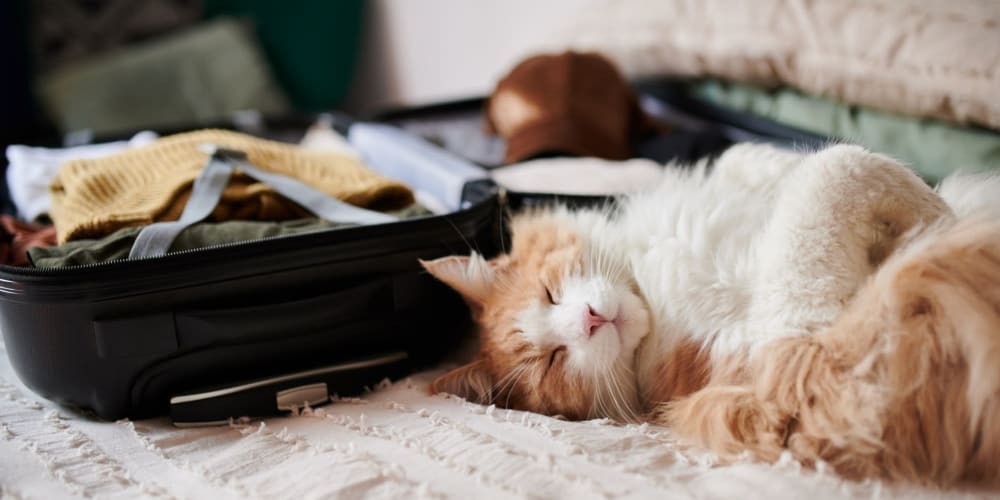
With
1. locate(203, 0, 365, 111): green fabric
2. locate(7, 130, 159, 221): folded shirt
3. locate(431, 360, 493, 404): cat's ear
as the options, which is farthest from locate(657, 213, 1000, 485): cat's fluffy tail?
locate(203, 0, 365, 111): green fabric

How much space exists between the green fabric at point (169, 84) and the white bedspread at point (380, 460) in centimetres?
164

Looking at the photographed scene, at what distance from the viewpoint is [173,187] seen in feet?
3.91

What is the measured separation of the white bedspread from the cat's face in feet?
0.22

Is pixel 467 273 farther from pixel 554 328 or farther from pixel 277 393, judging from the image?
pixel 277 393

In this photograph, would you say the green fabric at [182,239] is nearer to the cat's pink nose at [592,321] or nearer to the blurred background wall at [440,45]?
the cat's pink nose at [592,321]

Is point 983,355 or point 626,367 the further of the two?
point 626,367

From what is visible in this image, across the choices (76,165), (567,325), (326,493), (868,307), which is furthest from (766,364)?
(76,165)

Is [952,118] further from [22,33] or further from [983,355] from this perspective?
[22,33]

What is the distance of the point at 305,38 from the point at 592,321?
226 centimetres

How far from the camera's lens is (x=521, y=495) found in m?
0.83

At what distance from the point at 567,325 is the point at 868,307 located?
37 cm

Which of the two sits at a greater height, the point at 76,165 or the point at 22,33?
the point at 22,33

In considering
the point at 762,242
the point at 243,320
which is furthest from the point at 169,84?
the point at 762,242

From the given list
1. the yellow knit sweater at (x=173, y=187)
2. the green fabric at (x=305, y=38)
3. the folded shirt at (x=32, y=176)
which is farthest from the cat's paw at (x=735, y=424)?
the green fabric at (x=305, y=38)
